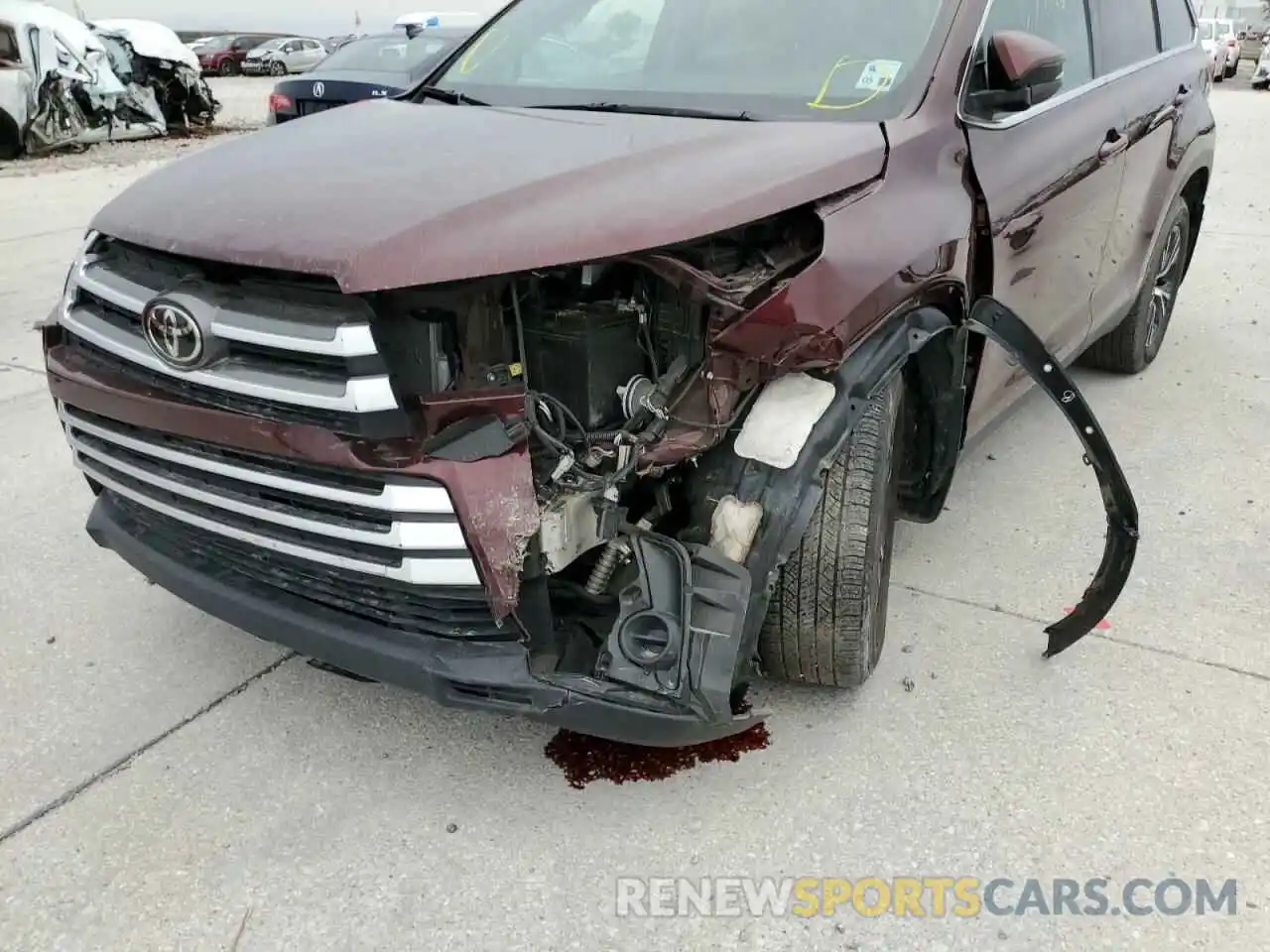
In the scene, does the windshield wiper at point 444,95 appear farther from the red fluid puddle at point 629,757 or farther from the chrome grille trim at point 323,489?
the red fluid puddle at point 629,757

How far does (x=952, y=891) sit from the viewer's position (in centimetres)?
214

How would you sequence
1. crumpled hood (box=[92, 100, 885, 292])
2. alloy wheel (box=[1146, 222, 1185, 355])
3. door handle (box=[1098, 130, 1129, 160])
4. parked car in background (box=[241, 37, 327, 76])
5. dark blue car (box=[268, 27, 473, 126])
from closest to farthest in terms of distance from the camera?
crumpled hood (box=[92, 100, 885, 292]) < door handle (box=[1098, 130, 1129, 160]) < alloy wheel (box=[1146, 222, 1185, 355]) < dark blue car (box=[268, 27, 473, 126]) < parked car in background (box=[241, 37, 327, 76])

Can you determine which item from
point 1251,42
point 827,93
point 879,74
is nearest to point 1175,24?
point 879,74

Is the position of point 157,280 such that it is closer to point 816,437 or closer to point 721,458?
point 721,458

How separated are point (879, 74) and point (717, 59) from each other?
468mm

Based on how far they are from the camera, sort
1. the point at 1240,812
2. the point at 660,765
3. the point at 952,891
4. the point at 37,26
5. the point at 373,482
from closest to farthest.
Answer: the point at 373,482 < the point at 952,891 < the point at 1240,812 < the point at 660,765 < the point at 37,26

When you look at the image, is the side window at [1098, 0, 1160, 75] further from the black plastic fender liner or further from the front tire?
the front tire

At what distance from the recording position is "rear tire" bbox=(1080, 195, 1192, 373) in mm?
4566

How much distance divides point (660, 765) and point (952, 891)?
693 millimetres

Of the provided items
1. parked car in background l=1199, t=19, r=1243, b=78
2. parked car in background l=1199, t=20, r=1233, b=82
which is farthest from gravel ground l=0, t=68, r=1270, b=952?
parked car in background l=1199, t=19, r=1243, b=78

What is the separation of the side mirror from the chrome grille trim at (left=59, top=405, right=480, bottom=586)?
1.79m

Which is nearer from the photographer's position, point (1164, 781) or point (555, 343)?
point (555, 343)

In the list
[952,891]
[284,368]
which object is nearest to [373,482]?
[284,368]

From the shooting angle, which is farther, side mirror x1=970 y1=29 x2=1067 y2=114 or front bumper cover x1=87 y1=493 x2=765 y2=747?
side mirror x1=970 y1=29 x2=1067 y2=114
